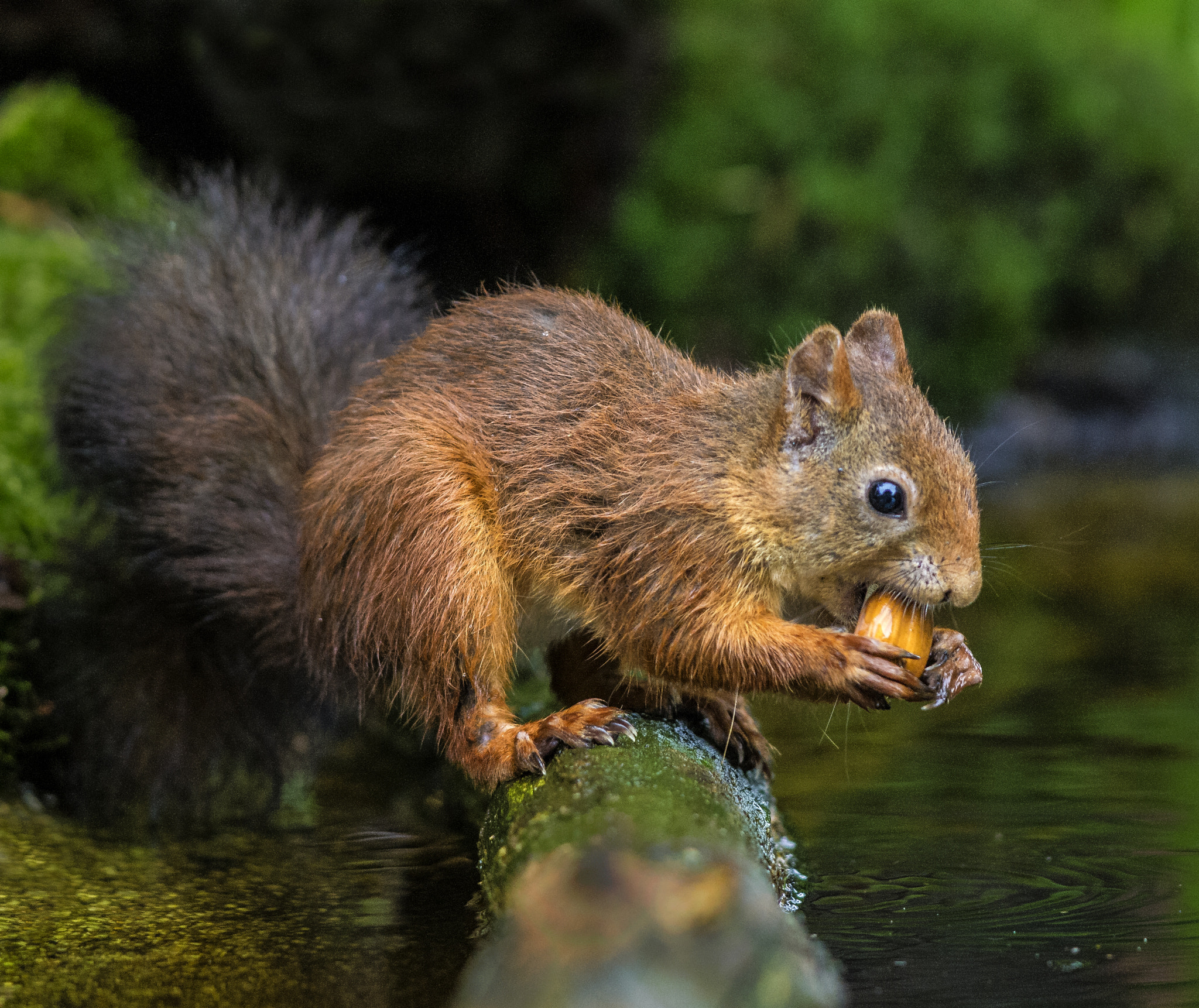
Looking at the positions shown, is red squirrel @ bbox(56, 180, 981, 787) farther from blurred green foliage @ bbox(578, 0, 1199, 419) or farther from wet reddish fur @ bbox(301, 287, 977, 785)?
blurred green foliage @ bbox(578, 0, 1199, 419)

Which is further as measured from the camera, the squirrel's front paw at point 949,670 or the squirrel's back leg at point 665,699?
the squirrel's back leg at point 665,699

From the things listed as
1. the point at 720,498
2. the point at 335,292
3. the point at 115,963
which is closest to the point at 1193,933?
the point at 720,498

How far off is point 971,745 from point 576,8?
4543 millimetres

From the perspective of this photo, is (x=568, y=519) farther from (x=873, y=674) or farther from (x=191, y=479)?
(x=191, y=479)

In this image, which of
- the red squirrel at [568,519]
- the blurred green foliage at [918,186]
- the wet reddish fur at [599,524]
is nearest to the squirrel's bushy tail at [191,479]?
the red squirrel at [568,519]

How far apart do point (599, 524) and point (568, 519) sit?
6 cm

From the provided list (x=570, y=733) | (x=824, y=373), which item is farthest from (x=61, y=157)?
(x=570, y=733)

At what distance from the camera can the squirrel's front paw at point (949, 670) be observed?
8.81 feet

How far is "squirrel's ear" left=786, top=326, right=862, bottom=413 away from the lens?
107 inches

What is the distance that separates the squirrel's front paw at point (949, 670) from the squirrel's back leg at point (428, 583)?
1.94 ft

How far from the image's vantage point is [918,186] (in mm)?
A: 10148

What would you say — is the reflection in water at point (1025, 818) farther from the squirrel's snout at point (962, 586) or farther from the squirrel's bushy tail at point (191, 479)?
the squirrel's bushy tail at point (191, 479)

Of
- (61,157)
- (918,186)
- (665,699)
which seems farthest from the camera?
(918,186)

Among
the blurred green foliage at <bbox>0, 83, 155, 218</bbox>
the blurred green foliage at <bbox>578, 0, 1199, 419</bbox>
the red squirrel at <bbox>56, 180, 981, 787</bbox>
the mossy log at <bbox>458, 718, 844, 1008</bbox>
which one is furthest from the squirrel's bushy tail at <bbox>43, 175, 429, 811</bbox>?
the blurred green foliage at <bbox>578, 0, 1199, 419</bbox>
